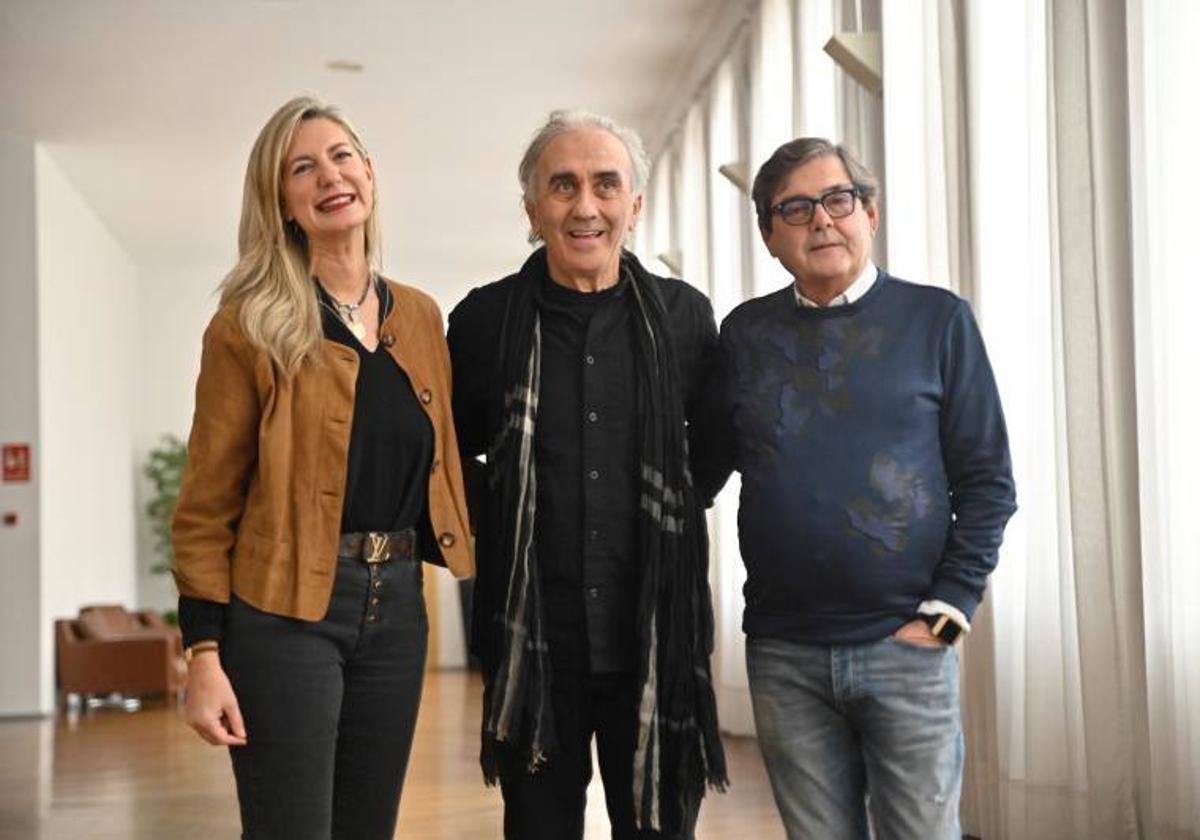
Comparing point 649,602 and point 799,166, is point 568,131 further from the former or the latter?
point 649,602

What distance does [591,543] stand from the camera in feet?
8.45

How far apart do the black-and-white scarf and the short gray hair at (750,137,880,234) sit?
0.29 m

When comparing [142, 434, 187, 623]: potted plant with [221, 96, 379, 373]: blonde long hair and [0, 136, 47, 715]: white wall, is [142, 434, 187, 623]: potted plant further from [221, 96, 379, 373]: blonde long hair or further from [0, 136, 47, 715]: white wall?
[221, 96, 379, 373]: blonde long hair

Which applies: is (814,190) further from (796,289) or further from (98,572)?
(98,572)


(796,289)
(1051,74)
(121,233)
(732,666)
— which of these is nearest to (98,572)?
(121,233)

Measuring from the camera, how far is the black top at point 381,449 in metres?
2.44

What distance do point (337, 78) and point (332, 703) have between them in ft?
26.5

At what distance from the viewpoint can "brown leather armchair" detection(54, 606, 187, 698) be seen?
456 inches

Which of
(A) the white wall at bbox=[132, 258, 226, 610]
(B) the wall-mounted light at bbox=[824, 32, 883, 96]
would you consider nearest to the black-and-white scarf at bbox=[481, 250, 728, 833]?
(B) the wall-mounted light at bbox=[824, 32, 883, 96]

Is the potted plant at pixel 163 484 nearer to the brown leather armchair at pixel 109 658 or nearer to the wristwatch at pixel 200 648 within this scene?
the brown leather armchair at pixel 109 658

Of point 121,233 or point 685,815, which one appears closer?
point 685,815

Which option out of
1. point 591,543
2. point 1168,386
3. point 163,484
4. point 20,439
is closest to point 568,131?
point 591,543

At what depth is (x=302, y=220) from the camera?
2.51m

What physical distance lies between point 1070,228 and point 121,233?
40.8 feet
